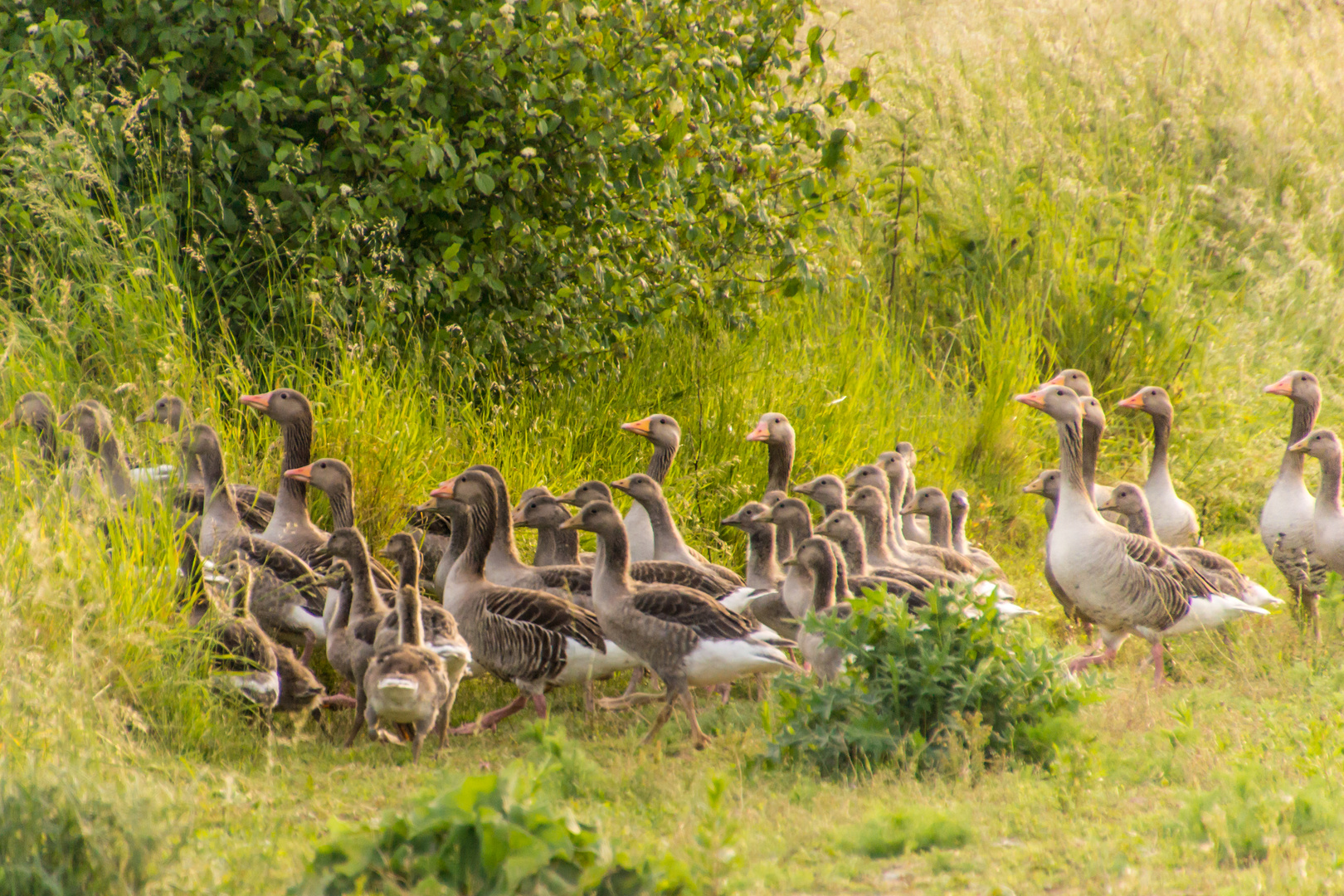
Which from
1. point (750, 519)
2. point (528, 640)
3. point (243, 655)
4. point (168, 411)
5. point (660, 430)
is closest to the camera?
point (243, 655)

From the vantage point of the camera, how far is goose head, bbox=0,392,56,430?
7781 mm

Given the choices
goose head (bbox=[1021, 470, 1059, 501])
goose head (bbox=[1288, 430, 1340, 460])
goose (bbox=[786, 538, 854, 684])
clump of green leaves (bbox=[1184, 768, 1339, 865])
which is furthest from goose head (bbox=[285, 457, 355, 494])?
goose head (bbox=[1288, 430, 1340, 460])

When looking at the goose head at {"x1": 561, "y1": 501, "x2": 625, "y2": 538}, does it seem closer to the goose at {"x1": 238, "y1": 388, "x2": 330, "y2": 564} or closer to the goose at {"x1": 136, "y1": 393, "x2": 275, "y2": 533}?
the goose at {"x1": 238, "y1": 388, "x2": 330, "y2": 564}

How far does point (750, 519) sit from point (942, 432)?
12.4 ft

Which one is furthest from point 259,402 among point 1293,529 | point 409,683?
point 1293,529

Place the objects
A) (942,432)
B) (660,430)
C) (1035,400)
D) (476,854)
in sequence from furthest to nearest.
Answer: (942,432) < (660,430) < (1035,400) < (476,854)

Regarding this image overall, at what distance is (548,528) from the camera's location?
28.2ft

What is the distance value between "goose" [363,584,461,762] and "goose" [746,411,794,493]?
3483 millimetres

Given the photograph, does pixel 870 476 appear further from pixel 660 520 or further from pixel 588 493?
pixel 588 493

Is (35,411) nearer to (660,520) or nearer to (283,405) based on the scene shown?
(283,405)

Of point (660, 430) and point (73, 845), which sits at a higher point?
point (73, 845)

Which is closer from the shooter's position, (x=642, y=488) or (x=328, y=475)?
(x=328, y=475)

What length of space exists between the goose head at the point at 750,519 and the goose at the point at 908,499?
1.76 m

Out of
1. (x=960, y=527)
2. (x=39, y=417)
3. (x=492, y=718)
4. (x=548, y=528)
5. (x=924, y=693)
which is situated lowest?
(x=492, y=718)
